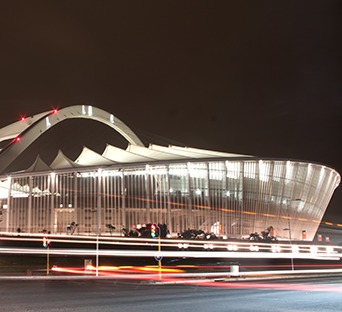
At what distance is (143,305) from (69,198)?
32529mm

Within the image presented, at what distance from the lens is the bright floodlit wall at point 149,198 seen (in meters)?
39.9

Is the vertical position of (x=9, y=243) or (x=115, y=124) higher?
(x=115, y=124)

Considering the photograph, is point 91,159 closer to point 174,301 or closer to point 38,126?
point 38,126

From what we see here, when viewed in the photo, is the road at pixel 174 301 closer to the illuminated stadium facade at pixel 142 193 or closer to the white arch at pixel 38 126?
the white arch at pixel 38 126

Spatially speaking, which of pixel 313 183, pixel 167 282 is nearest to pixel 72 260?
pixel 167 282

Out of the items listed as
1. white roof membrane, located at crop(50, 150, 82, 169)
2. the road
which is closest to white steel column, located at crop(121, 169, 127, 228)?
white roof membrane, located at crop(50, 150, 82, 169)

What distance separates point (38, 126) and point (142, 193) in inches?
591

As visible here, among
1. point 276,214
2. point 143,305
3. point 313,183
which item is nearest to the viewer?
point 143,305

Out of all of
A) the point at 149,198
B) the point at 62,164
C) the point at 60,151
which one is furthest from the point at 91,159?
the point at 149,198

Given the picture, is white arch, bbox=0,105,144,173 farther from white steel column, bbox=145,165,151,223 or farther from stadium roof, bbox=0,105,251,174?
white steel column, bbox=145,165,151,223

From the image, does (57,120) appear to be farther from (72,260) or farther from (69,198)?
(72,260)

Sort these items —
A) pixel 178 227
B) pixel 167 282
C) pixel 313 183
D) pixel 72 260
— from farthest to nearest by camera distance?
pixel 313 183 < pixel 178 227 < pixel 72 260 < pixel 167 282

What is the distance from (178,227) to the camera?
39.8 meters

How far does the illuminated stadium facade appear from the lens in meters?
39.9
